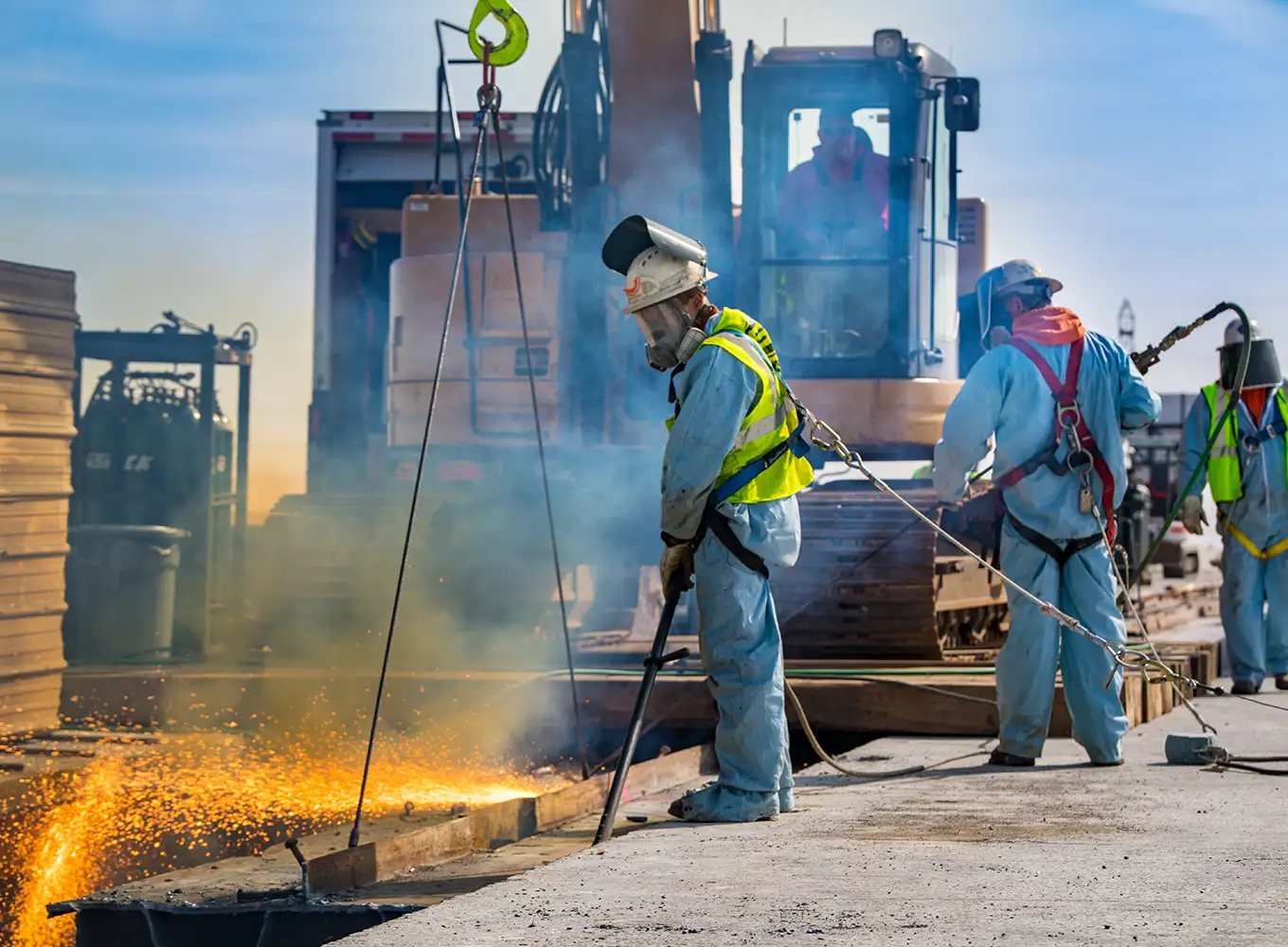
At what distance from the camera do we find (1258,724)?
7215 mm

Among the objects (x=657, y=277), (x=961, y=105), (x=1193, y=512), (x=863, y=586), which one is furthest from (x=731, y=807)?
(x=961, y=105)

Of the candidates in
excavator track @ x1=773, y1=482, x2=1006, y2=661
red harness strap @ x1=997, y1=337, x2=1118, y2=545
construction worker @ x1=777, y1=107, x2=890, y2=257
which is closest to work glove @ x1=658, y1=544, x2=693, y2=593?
red harness strap @ x1=997, y1=337, x2=1118, y2=545

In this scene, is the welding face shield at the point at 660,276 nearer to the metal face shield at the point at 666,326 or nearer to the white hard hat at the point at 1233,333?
the metal face shield at the point at 666,326

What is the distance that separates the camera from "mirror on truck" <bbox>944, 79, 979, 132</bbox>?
9.34 m

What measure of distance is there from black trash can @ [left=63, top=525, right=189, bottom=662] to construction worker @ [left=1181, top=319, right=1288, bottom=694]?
20.8 ft

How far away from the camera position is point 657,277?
473 cm

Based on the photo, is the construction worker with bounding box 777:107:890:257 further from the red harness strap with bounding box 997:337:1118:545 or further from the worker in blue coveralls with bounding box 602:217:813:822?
the worker in blue coveralls with bounding box 602:217:813:822

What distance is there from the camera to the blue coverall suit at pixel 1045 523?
19.1ft

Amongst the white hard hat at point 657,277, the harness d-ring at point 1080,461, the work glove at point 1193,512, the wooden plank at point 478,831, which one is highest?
the white hard hat at point 657,277

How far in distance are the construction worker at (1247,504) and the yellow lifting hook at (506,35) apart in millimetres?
4701

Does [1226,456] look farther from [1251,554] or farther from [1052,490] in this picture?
[1052,490]

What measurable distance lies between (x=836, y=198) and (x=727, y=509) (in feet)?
16.1

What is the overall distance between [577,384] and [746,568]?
531 centimetres

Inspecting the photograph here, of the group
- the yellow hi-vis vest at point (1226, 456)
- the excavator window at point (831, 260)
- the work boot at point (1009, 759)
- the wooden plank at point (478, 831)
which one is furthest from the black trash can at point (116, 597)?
the work boot at point (1009, 759)
